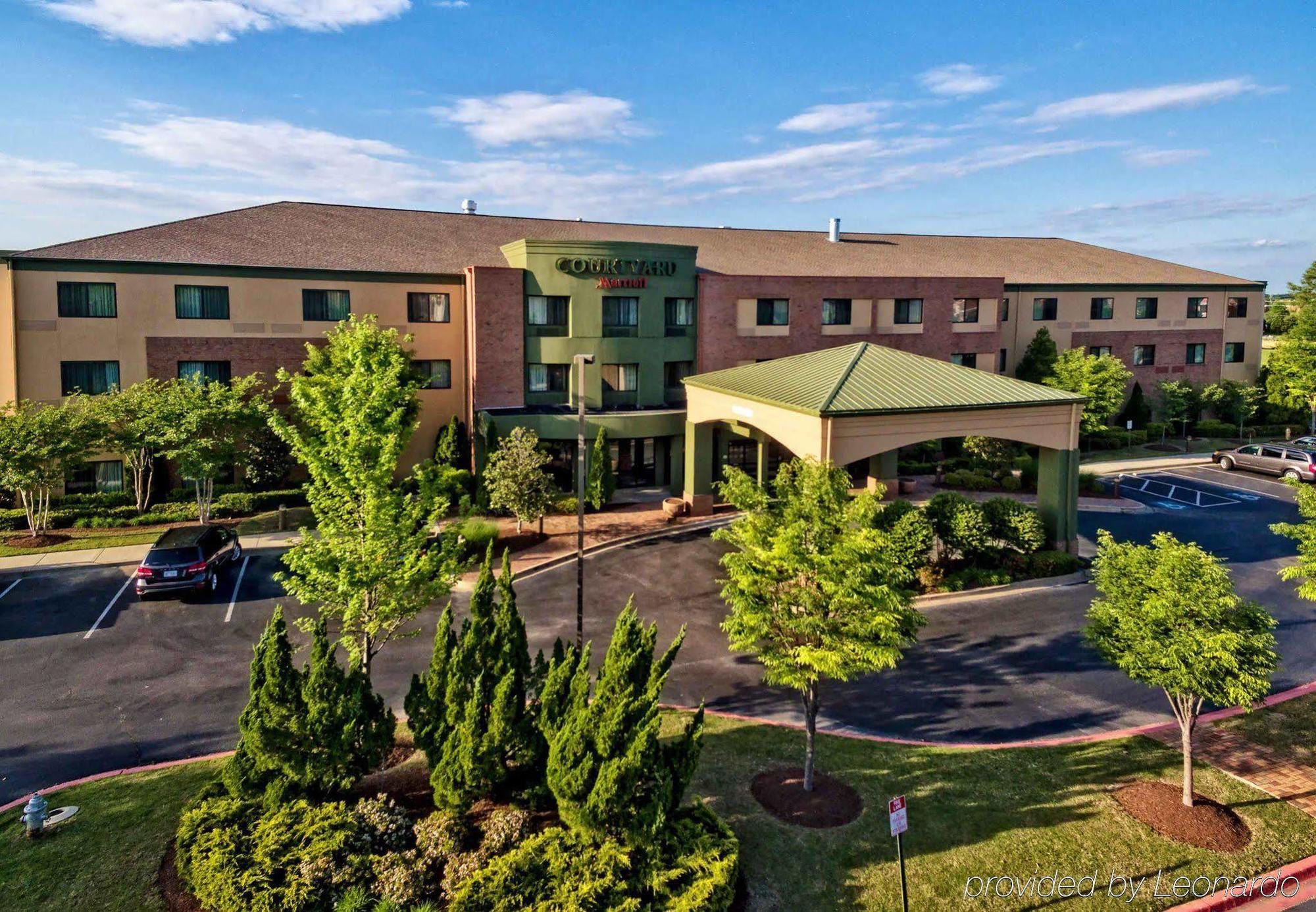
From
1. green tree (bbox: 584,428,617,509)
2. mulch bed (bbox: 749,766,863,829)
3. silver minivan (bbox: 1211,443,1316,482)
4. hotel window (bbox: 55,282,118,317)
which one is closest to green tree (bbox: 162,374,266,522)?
hotel window (bbox: 55,282,118,317)

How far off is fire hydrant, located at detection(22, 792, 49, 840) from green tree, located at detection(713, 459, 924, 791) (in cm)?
1135

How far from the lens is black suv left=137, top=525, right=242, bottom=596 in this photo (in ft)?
85.0

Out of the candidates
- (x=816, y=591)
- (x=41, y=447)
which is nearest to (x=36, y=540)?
(x=41, y=447)

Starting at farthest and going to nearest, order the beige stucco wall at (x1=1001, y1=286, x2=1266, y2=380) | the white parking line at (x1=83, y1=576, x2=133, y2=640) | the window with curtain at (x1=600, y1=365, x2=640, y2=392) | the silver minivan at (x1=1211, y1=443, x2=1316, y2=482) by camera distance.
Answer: the beige stucco wall at (x1=1001, y1=286, x2=1266, y2=380), the silver minivan at (x1=1211, y1=443, x2=1316, y2=482), the window with curtain at (x1=600, y1=365, x2=640, y2=392), the white parking line at (x1=83, y1=576, x2=133, y2=640)

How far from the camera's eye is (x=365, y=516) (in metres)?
16.8

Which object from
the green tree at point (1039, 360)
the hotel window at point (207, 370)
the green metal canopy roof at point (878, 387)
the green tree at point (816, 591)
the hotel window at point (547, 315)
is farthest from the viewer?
the green tree at point (1039, 360)

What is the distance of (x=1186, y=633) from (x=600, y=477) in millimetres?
24789

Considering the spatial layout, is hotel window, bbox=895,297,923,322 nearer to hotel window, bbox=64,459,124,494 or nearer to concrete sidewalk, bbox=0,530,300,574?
concrete sidewalk, bbox=0,530,300,574

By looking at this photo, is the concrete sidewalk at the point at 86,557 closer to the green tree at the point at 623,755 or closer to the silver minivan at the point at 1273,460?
the green tree at the point at 623,755

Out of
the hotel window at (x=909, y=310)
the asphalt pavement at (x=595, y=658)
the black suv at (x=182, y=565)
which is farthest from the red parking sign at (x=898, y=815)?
the hotel window at (x=909, y=310)

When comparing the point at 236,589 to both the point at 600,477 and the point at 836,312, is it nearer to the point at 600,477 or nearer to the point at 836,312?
the point at 600,477

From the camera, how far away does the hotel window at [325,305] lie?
131 feet

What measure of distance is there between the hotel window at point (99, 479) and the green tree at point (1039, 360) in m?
46.7

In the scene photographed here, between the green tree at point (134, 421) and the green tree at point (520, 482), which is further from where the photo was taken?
the green tree at point (134, 421)
